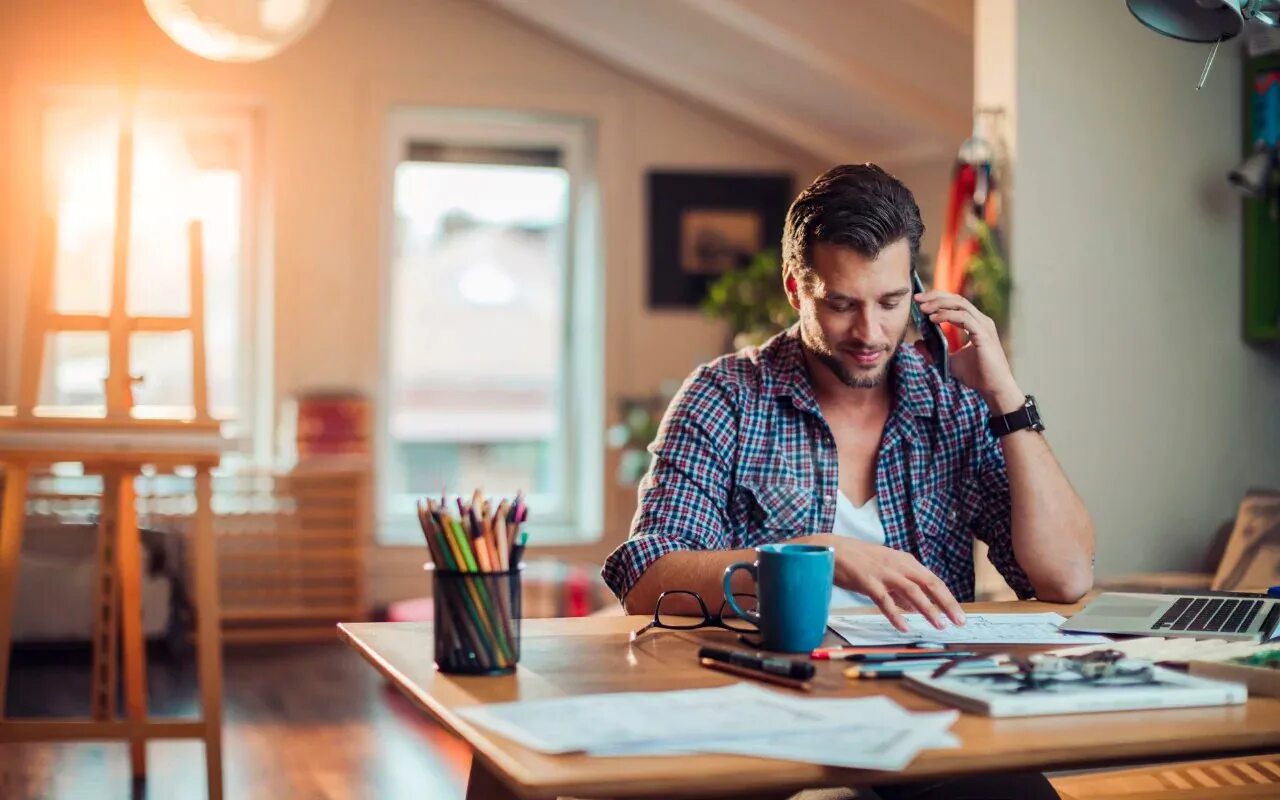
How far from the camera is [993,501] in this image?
2143 mm

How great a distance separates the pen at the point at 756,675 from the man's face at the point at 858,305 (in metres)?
0.74

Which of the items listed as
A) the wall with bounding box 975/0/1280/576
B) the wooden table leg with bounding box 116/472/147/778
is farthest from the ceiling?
the wooden table leg with bounding box 116/472/147/778

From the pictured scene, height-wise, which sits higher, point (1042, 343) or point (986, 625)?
point (1042, 343)

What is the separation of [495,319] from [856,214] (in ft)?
15.1

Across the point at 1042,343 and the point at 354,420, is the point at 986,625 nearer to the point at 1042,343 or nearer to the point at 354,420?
Result: the point at 1042,343

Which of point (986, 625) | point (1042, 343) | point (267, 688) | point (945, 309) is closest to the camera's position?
point (986, 625)

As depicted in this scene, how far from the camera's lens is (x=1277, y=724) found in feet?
3.73

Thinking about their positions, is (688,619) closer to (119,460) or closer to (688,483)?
(688,483)

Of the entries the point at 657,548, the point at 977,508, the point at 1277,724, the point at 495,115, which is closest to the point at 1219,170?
the point at 977,508

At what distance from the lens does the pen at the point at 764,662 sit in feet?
4.18

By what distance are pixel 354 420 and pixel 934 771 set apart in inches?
200

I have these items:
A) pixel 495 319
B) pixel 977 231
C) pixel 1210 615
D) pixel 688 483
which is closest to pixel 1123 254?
pixel 977 231

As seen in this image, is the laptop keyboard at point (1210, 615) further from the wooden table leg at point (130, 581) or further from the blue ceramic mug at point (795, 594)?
the wooden table leg at point (130, 581)

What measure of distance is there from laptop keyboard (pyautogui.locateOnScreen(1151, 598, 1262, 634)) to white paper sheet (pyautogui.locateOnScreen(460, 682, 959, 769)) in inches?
21.5
